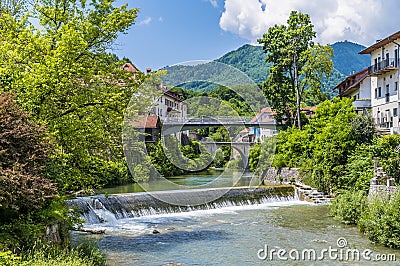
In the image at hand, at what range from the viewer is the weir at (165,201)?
18.2m

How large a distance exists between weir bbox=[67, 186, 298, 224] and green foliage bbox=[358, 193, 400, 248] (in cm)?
914

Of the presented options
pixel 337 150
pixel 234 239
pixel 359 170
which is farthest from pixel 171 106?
pixel 234 239

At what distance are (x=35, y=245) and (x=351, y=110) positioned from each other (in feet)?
72.4

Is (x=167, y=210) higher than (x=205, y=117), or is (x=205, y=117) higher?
(x=205, y=117)

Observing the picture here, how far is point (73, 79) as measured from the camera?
1223cm

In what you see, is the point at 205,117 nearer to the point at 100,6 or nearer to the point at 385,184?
the point at 385,184

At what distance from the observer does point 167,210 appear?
20.2 m

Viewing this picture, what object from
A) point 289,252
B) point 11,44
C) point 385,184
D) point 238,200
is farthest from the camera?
A: point 238,200

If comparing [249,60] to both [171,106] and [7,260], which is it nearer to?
[171,106]

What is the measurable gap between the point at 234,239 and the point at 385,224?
4508 mm

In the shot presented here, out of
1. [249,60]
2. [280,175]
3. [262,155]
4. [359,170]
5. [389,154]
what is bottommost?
[280,175]

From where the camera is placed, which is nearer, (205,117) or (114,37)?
(114,37)

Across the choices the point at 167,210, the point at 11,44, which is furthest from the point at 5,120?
the point at 167,210

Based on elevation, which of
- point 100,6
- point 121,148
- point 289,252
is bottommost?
point 289,252
